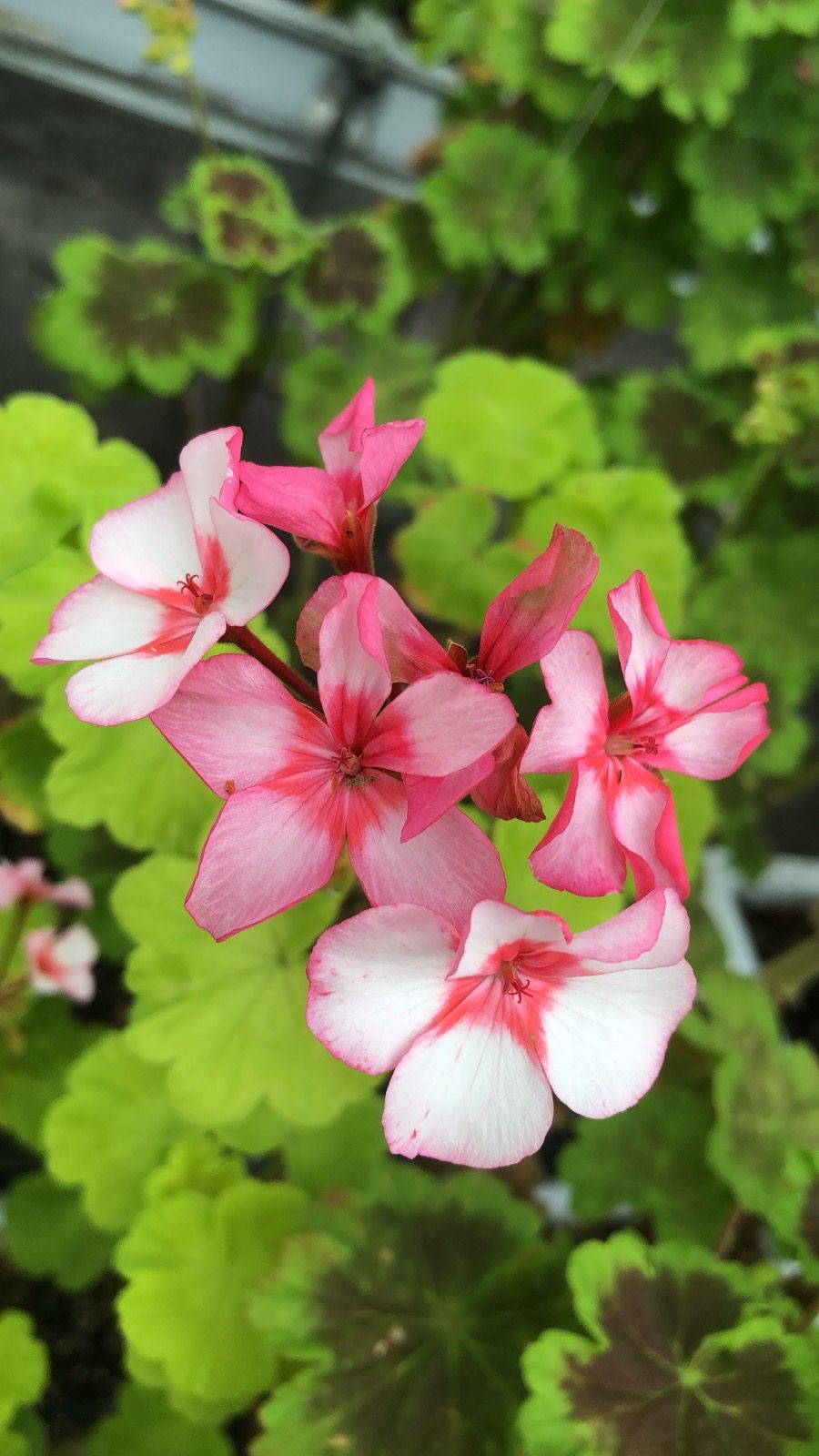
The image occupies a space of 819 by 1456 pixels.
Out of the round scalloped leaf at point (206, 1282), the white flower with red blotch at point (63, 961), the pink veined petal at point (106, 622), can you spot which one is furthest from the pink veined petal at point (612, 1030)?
the white flower with red blotch at point (63, 961)

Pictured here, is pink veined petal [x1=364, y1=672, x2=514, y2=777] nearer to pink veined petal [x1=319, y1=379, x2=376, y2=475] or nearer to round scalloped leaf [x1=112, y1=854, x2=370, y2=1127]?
pink veined petal [x1=319, y1=379, x2=376, y2=475]

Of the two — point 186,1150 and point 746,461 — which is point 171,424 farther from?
point 186,1150

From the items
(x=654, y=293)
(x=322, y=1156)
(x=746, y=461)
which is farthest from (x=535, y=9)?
(x=322, y=1156)

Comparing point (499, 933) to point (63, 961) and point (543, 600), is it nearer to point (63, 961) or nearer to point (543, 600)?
point (543, 600)

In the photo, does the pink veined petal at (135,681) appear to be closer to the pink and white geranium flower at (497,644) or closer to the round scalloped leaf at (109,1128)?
the pink and white geranium flower at (497,644)

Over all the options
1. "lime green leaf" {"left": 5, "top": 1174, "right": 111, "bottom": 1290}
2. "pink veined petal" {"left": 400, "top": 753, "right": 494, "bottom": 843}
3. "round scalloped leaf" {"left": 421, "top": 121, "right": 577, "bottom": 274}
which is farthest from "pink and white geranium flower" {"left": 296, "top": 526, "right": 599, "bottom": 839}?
"round scalloped leaf" {"left": 421, "top": 121, "right": 577, "bottom": 274}

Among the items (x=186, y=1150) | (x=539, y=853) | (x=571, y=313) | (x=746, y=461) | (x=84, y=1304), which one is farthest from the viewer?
(x=571, y=313)
